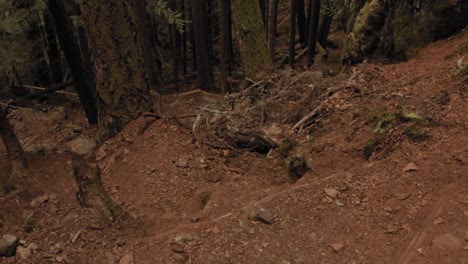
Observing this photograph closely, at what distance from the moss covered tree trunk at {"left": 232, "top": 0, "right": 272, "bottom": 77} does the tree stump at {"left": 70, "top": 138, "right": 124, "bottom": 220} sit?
4927 millimetres

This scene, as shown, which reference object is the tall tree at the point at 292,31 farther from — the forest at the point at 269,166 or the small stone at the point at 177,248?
the small stone at the point at 177,248

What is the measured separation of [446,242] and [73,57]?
7369 mm

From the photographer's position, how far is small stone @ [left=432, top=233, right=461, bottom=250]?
3.15 m

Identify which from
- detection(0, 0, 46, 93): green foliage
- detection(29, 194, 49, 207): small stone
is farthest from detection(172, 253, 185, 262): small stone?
A: detection(0, 0, 46, 93): green foliage

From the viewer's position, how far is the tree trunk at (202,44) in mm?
12070

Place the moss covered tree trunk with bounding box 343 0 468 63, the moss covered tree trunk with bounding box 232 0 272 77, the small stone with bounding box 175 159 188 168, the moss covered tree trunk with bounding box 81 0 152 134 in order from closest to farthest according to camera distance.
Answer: the small stone with bounding box 175 159 188 168 → the moss covered tree trunk with bounding box 81 0 152 134 → the moss covered tree trunk with bounding box 343 0 468 63 → the moss covered tree trunk with bounding box 232 0 272 77

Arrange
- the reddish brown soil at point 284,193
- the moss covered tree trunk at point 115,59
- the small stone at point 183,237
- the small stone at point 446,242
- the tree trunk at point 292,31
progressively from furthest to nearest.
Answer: the tree trunk at point 292,31 < the moss covered tree trunk at point 115,59 < the small stone at point 183,237 < the reddish brown soil at point 284,193 < the small stone at point 446,242

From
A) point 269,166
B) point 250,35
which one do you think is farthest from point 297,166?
point 250,35

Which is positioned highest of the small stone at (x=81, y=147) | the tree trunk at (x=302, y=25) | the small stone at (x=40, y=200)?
the small stone at (x=81, y=147)

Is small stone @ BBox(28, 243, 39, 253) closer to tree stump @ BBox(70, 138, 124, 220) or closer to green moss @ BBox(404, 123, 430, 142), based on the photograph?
tree stump @ BBox(70, 138, 124, 220)

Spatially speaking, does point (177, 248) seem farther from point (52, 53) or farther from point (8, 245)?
point (52, 53)

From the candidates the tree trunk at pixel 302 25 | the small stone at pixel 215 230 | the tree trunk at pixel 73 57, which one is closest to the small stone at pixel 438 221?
the small stone at pixel 215 230

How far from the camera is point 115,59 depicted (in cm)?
563

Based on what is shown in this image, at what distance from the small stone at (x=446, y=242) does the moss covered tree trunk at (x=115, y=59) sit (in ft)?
12.6
